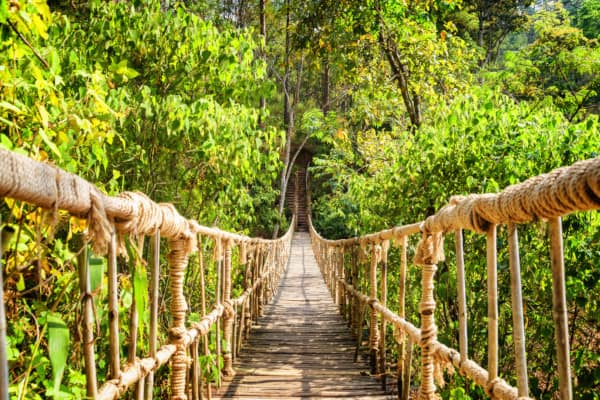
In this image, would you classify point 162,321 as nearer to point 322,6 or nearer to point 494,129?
point 494,129

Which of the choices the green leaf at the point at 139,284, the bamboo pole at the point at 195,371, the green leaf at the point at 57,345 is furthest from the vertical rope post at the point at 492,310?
the bamboo pole at the point at 195,371


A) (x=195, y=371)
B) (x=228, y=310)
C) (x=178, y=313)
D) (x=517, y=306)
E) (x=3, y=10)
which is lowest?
(x=195, y=371)

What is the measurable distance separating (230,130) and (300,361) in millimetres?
1648

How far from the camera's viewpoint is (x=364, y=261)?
3717 mm

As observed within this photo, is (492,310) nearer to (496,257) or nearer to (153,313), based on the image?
(496,257)

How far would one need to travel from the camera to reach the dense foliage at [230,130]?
65.1 inches

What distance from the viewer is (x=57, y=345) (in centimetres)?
83

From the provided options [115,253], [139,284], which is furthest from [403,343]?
[115,253]

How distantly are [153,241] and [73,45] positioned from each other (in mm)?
2188

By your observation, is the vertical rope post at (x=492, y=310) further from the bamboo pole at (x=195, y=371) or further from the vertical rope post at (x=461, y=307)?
the bamboo pole at (x=195, y=371)

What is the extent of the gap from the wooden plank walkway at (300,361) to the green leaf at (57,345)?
204 centimetres

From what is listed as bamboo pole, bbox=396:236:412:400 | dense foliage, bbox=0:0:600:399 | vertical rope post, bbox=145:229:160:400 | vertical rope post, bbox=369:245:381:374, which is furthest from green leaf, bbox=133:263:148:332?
vertical rope post, bbox=369:245:381:374

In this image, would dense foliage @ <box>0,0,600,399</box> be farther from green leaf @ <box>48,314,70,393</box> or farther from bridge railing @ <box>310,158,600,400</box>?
bridge railing @ <box>310,158,600,400</box>

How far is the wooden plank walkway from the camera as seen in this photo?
9.41 ft
